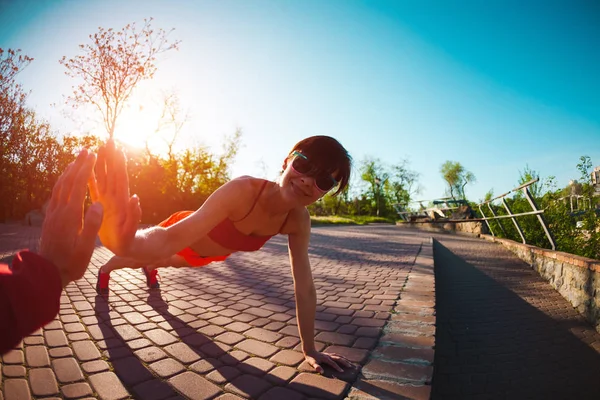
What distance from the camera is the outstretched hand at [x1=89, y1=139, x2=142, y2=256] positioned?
995 mm

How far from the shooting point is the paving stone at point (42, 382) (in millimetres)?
1688

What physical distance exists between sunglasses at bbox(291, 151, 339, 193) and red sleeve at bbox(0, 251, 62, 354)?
1.28 meters

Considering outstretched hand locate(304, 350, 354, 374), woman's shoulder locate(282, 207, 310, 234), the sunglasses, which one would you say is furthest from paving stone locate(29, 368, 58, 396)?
the sunglasses

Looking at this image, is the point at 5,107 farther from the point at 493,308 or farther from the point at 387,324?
the point at 493,308

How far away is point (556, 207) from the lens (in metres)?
5.90

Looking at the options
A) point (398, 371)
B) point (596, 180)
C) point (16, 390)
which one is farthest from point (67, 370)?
point (596, 180)

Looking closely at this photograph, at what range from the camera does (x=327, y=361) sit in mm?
1989

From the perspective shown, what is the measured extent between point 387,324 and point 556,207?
5455 millimetres

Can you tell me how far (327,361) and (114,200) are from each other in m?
1.69

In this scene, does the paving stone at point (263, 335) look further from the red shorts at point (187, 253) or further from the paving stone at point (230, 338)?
the red shorts at point (187, 253)

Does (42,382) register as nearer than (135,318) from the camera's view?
Yes

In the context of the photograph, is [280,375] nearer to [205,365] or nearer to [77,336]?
[205,365]

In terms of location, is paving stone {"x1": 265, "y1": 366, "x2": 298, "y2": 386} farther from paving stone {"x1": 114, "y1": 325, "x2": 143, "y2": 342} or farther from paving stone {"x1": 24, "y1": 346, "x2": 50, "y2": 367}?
paving stone {"x1": 24, "y1": 346, "x2": 50, "y2": 367}

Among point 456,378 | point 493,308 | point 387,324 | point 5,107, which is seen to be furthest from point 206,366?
point 5,107
